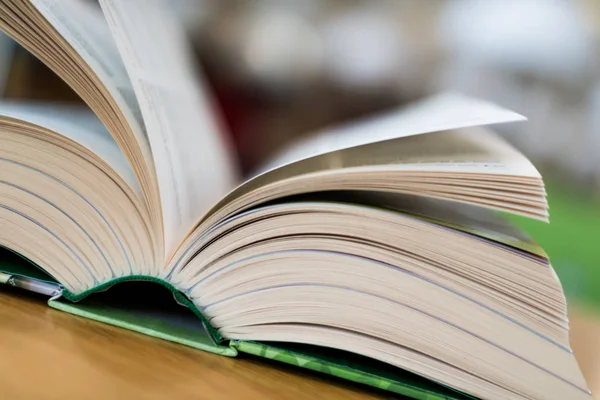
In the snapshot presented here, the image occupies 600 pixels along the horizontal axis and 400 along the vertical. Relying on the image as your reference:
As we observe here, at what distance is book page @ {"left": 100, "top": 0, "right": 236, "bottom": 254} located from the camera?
1.40 ft

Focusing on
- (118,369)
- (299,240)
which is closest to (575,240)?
(299,240)

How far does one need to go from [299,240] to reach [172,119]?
202mm

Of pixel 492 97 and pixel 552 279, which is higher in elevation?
pixel 492 97

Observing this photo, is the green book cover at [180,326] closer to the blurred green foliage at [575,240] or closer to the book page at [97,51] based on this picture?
the book page at [97,51]

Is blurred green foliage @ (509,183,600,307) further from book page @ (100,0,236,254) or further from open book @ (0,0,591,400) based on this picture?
book page @ (100,0,236,254)

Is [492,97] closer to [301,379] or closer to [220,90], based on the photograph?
[220,90]

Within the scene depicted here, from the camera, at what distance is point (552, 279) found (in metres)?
0.35

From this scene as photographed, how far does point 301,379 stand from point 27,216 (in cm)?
29

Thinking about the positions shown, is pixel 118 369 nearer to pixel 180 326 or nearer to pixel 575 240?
pixel 180 326

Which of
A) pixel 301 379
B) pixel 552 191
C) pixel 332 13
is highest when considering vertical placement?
pixel 332 13

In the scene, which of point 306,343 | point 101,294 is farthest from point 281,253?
point 101,294

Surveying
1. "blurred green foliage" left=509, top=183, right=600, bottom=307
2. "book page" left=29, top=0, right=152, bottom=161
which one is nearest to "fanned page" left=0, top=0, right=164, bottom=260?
"book page" left=29, top=0, right=152, bottom=161

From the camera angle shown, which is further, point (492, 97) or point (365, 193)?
point (492, 97)

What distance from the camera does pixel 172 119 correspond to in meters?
0.51
